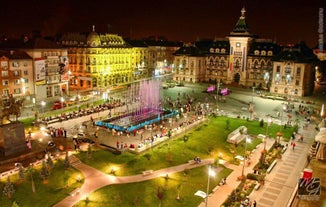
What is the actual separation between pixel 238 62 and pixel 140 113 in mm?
54431

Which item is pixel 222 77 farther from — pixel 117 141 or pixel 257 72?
pixel 117 141

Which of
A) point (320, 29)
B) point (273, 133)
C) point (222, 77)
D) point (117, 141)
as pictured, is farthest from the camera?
point (222, 77)

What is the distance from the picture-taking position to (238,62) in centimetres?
10969

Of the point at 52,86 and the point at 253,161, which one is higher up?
the point at 52,86

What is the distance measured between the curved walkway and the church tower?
7217 cm

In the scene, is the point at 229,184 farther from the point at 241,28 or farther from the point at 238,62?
the point at 241,28

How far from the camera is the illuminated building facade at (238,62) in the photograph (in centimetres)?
10231

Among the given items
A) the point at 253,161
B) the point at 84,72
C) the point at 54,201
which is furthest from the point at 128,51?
the point at 54,201

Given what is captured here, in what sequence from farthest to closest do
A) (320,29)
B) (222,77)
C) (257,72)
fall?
(222,77)
(257,72)
(320,29)

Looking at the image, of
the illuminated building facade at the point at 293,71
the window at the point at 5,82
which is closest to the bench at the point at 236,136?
the illuminated building facade at the point at 293,71

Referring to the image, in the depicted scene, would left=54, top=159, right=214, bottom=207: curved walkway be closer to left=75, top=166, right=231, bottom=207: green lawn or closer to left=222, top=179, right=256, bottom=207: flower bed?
left=75, top=166, right=231, bottom=207: green lawn

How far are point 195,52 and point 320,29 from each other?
43.4 meters

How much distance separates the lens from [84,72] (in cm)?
9819

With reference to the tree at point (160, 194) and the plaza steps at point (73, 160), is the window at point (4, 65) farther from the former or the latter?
the tree at point (160, 194)
